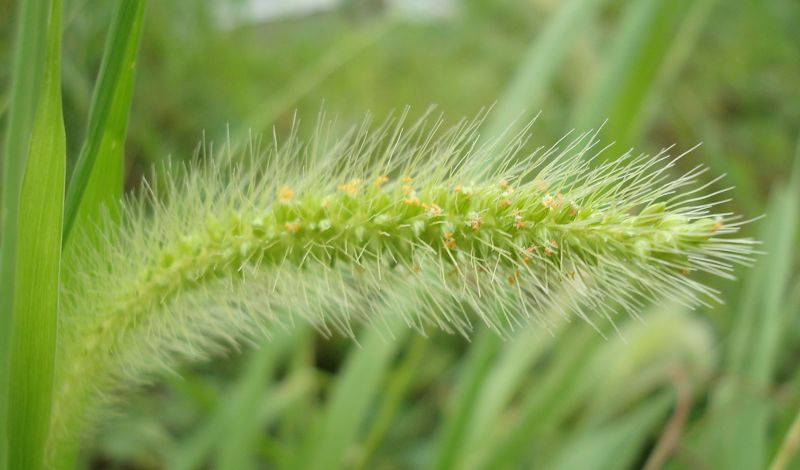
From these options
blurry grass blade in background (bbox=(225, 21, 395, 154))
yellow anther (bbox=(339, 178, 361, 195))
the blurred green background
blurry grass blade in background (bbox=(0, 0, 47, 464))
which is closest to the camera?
blurry grass blade in background (bbox=(0, 0, 47, 464))

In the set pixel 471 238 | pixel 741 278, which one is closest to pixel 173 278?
pixel 471 238

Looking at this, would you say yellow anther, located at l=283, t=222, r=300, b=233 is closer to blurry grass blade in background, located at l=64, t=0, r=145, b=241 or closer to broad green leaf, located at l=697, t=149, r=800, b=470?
blurry grass blade in background, located at l=64, t=0, r=145, b=241

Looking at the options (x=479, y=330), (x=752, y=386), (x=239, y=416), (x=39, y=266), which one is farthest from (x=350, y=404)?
(x=39, y=266)

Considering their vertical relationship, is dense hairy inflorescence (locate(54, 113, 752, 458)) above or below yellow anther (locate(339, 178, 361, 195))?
below

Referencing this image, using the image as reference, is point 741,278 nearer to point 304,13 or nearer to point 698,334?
point 698,334

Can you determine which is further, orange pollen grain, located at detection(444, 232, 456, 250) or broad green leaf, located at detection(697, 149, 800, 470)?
broad green leaf, located at detection(697, 149, 800, 470)

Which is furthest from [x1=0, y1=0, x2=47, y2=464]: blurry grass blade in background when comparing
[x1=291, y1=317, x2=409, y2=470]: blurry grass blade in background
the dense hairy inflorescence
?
[x1=291, y1=317, x2=409, y2=470]: blurry grass blade in background
